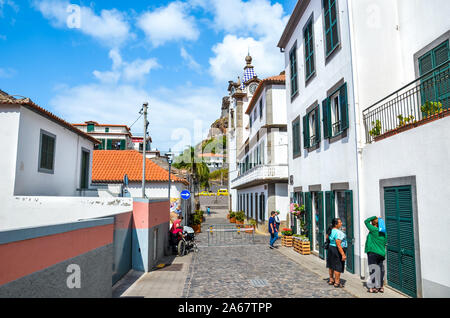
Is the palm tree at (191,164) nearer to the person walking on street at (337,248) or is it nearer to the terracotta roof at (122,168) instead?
the terracotta roof at (122,168)

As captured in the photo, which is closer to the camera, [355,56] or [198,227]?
[355,56]

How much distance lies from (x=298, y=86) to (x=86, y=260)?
12099 millimetres

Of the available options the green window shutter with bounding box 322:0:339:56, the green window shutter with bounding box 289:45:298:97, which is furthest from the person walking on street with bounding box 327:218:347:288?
the green window shutter with bounding box 289:45:298:97

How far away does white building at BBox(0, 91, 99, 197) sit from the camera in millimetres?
11836

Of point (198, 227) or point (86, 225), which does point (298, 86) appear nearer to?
point (86, 225)

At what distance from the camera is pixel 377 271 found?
7.86 metres

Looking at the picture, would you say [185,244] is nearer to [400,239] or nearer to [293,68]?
[400,239]

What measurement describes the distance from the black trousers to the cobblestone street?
76cm

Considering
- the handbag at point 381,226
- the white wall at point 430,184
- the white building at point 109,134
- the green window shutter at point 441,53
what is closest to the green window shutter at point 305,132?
the green window shutter at point 441,53

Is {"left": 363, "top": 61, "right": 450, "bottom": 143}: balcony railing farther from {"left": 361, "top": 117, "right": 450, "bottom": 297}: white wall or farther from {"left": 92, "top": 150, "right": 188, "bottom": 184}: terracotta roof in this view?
{"left": 92, "top": 150, "right": 188, "bottom": 184}: terracotta roof

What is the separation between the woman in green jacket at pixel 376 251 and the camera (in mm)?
7695

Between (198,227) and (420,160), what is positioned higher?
(420,160)

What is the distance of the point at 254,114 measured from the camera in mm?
26344
